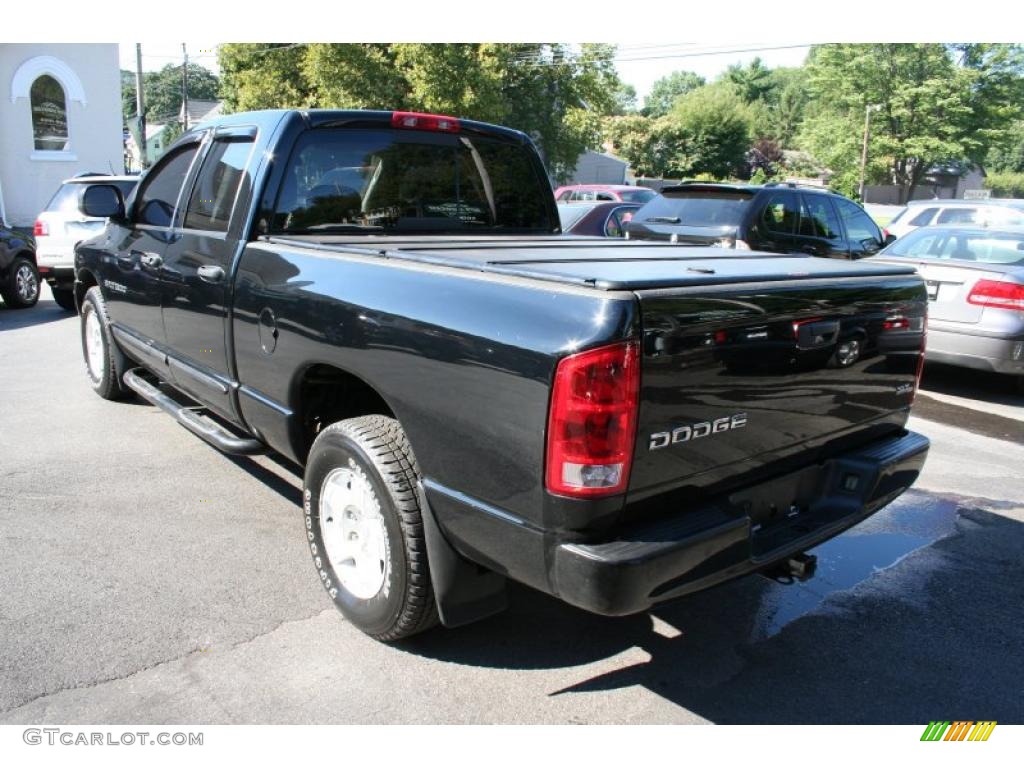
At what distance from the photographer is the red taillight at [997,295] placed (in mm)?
6883

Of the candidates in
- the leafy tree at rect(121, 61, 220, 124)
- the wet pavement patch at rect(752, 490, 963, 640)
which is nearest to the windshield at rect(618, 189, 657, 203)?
the wet pavement patch at rect(752, 490, 963, 640)

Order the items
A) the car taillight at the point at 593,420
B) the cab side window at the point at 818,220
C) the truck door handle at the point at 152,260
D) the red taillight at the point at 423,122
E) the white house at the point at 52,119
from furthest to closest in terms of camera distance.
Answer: the white house at the point at 52,119 < the cab side window at the point at 818,220 < the truck door handle at the point at 152,260 < the red taillight at the point at 423,122 < the car taillight at the point at 593,420

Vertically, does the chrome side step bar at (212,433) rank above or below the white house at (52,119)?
below

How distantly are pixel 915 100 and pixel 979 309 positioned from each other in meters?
47.3

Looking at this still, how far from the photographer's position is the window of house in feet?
64.4

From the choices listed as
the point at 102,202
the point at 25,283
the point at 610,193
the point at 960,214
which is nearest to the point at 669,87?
the point at 610,193

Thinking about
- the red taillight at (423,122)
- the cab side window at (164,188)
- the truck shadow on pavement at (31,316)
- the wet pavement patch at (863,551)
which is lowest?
the truck shadow on pavement at (31,316)

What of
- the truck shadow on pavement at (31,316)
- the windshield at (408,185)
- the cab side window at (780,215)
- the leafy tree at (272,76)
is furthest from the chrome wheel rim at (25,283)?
the leafy tree at (272,76)

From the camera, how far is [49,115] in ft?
65.5

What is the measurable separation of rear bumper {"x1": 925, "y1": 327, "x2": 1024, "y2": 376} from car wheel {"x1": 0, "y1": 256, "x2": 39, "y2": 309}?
11.0 m

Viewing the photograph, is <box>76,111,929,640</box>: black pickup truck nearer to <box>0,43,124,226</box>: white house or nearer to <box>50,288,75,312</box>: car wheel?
<box>50,288,75,312</box>: car wheel

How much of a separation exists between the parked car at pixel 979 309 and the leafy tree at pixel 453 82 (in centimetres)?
2115

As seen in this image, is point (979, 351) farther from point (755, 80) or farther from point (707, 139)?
point (755, 80)

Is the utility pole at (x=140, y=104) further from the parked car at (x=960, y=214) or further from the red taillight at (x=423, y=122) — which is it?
the red taillight at (x=423, y=122)
